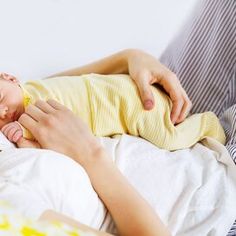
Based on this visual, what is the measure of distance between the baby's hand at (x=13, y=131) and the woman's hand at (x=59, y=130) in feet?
0.04

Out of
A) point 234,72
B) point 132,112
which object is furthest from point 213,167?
point 234,72

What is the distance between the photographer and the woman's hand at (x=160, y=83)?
42.4 inches

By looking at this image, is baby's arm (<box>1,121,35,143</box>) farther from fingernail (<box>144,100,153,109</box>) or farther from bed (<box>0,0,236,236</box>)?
fingernail (<box>144,100,153,109</box>)

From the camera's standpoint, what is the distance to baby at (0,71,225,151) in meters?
1.05

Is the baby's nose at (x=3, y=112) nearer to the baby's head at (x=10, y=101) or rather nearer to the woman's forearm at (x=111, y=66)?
the baby's head at (x=10, y=101)

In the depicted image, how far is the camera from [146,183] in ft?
3.09

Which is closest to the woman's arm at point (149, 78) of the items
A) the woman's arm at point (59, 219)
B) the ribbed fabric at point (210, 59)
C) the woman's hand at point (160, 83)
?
the woman's hand at point (160, 83)

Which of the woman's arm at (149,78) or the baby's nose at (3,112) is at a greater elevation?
the woman's arm at (149,78)

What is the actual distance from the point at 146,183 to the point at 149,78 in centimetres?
29

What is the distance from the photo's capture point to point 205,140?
1100 millimetres

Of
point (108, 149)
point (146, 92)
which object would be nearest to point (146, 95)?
point (146, 92)

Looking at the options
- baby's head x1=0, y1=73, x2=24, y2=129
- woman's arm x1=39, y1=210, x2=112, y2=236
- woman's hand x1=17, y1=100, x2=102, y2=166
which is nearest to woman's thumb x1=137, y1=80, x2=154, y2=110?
woman's hand x1=17, y1=100, x2=102, y2=166

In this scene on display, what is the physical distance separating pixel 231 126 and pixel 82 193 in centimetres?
46

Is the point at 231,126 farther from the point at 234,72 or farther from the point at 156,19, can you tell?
the point at 156,19
